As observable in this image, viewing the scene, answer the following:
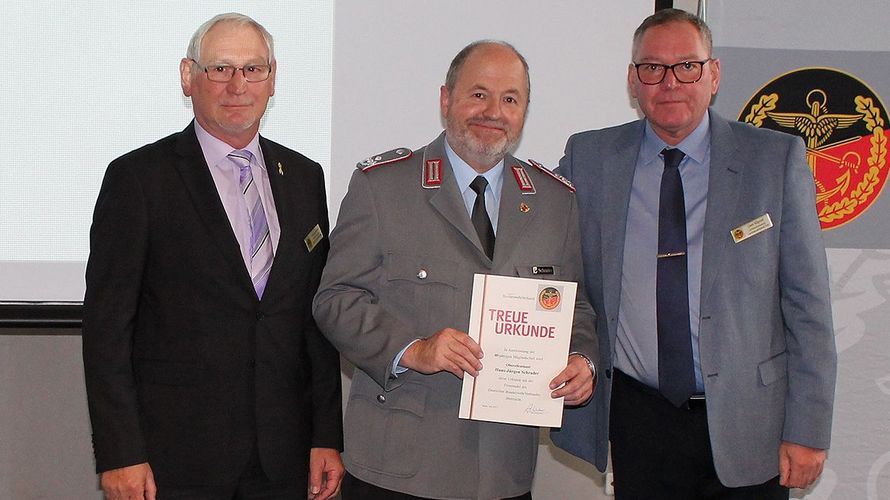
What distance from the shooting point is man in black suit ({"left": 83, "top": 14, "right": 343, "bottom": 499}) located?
2150 millimetres

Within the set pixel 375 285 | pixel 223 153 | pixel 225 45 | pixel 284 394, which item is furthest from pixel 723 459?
pixel 225 45

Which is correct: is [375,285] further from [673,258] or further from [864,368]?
[864,368]

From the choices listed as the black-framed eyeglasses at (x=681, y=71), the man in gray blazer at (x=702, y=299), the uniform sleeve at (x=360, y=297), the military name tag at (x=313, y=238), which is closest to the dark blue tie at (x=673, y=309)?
the man in gray blazer at (x=702, y=299)

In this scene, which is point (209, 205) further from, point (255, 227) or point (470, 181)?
point (470, 181)

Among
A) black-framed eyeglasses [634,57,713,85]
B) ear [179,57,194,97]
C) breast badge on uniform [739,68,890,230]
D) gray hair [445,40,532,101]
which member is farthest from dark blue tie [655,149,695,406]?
ear [179,57,194,97]

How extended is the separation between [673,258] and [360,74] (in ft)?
4.81

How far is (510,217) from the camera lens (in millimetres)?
2320

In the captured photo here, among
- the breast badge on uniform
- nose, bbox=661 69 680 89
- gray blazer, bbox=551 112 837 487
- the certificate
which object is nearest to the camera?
the certificate

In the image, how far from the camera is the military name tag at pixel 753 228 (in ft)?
7.83

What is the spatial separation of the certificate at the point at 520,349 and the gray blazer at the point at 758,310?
13.5 inches

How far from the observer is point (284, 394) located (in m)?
2.33

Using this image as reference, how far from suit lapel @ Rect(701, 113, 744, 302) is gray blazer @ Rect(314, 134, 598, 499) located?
15.4 inches

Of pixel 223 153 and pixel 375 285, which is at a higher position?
pixel 223 153
